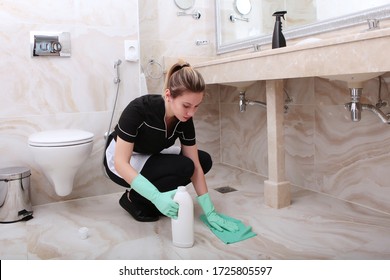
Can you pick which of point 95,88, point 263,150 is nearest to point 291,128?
point 263,150

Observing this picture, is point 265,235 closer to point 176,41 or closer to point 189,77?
point 189,77

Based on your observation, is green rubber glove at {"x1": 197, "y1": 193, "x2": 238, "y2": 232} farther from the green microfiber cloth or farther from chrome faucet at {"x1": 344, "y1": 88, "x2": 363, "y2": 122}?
chrome faucet at {"x1": 344, "y1": 88, "x2": 363, "y2": 122}

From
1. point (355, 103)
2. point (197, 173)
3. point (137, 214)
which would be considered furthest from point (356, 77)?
point (137, 214)

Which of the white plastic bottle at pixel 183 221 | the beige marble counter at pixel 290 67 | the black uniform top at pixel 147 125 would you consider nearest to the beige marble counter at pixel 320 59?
the beige marble counter at pixel 290 67

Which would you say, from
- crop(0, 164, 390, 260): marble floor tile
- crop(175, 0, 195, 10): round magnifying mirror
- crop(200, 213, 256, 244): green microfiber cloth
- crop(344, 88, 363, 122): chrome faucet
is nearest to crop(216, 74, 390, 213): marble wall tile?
crop(0, 164, 390, 260): marble floor tile

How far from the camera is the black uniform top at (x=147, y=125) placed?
1482 mm

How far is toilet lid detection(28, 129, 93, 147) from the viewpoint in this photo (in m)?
1.63

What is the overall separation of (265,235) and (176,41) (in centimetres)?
170

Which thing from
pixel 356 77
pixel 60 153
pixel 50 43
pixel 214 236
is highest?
pixel 50 43

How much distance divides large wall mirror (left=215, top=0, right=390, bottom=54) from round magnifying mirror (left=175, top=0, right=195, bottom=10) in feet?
0.69

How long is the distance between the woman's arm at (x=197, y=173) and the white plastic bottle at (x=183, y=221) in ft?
0.79

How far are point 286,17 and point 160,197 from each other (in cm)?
148

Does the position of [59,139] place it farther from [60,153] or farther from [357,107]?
[357,107]

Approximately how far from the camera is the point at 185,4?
2.66m
